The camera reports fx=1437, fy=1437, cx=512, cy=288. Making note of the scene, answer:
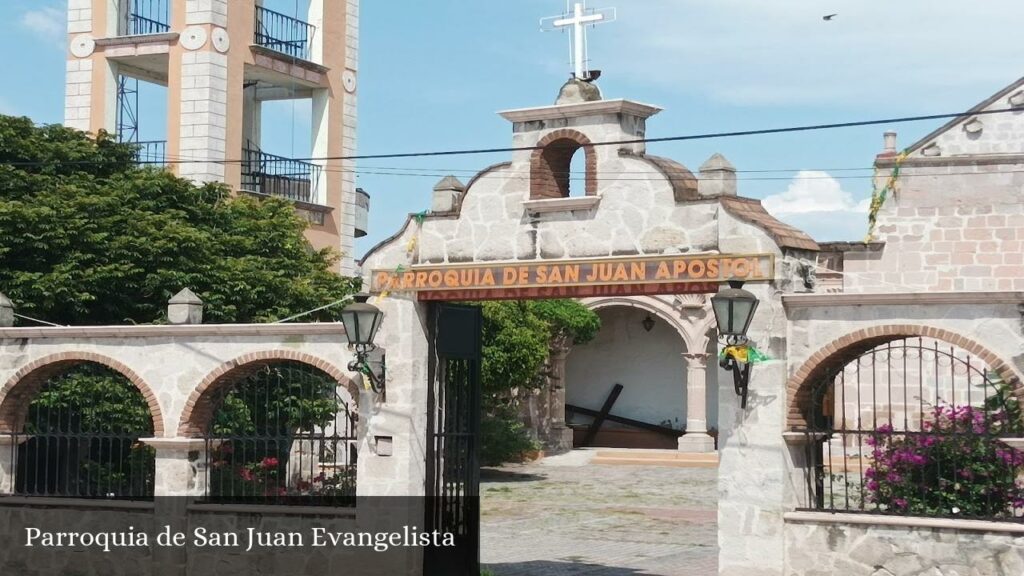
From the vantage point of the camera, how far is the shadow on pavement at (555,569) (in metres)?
14.9

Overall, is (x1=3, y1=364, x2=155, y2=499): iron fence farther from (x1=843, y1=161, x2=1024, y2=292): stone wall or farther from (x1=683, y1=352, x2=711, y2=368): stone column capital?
(x1=683, y1=352, x2=711, y2=368): stone column capital

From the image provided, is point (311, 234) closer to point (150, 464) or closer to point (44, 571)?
point (150, 464)

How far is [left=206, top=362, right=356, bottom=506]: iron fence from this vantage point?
14.3 m

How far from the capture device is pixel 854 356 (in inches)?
484

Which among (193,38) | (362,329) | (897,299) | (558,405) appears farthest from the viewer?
(558,405)

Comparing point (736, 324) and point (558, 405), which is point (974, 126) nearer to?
point (558, 405)

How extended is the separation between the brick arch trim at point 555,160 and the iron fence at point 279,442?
9.43ft

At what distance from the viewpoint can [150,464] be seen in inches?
707

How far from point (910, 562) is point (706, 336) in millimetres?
20868

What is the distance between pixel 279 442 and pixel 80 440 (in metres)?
2.08

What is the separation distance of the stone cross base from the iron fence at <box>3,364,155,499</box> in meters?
15.8

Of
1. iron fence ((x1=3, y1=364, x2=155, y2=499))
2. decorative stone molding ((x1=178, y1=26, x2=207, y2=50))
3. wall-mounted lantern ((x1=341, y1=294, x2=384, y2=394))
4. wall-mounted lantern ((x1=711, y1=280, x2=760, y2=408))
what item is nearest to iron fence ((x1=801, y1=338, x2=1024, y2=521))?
wall-mounted lantern ((x1=711, y1=280, x2=760, y2=408))

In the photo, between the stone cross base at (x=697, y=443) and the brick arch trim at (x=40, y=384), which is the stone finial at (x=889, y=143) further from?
the brick arch trim at (x=40, y=384)

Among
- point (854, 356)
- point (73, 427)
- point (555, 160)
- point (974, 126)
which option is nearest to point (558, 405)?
point (974, 126)
